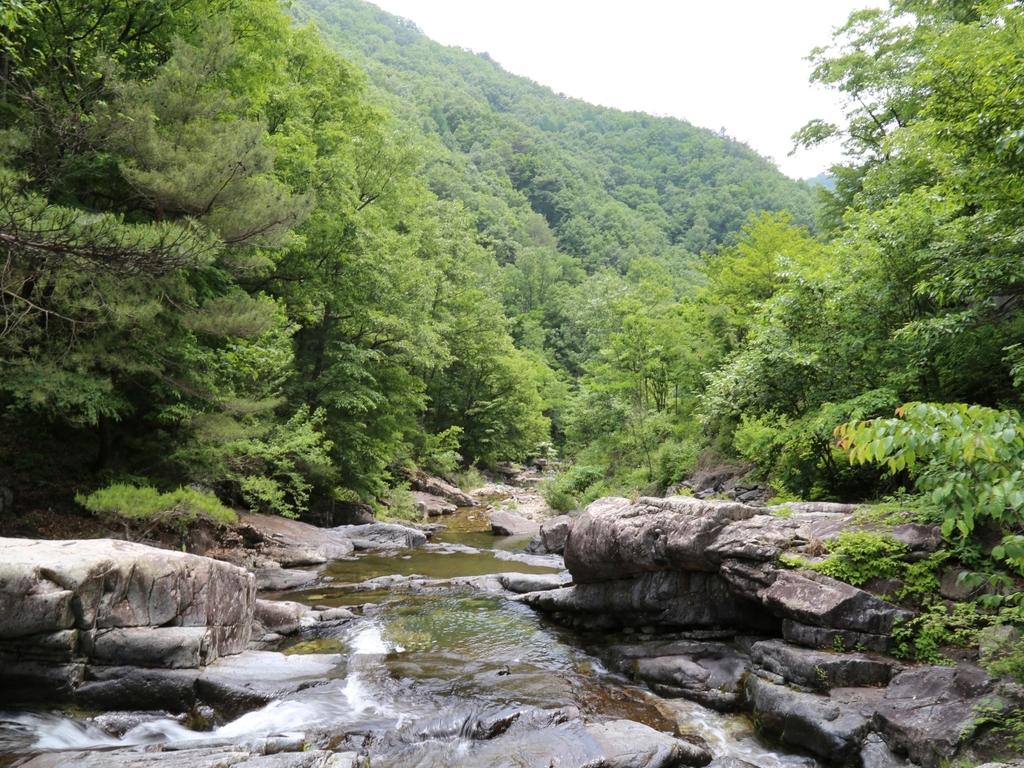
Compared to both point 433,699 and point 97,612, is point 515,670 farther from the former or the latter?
point 97,612

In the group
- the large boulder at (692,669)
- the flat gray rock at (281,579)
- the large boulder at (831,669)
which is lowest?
the flat gray rock at (281,579)

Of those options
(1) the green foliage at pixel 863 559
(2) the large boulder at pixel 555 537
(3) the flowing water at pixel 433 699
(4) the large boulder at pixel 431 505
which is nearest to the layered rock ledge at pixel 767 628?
(1) the green foliage at pixel 863 559

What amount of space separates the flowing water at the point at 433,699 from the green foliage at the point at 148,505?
2755 mm

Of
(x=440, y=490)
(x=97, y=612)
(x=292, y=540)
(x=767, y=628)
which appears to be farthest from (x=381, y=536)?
(x=767, y=628)

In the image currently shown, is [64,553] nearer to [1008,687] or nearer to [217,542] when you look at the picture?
[217,542]

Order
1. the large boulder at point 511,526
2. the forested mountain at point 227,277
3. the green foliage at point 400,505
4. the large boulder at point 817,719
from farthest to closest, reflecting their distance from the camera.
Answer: the green foliage at point 400,505, the large boulder at point 511,526, the forested mountain at point 227,277, the large boulder at point 817,719

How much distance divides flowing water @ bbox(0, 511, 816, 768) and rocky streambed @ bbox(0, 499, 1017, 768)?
0.11ft

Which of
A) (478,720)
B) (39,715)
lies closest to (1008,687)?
(478,720)

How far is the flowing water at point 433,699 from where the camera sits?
6215 millimetres

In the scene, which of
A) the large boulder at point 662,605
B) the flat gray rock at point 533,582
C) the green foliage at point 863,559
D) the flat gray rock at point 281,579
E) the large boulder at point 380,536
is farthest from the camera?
the large boulder at point 380,536

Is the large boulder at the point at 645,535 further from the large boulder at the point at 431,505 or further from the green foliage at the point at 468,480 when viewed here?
the green foliage at the point at 468,480

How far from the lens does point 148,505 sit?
36.4 ft

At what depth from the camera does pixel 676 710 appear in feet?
23.9

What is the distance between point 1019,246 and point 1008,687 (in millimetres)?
5485
